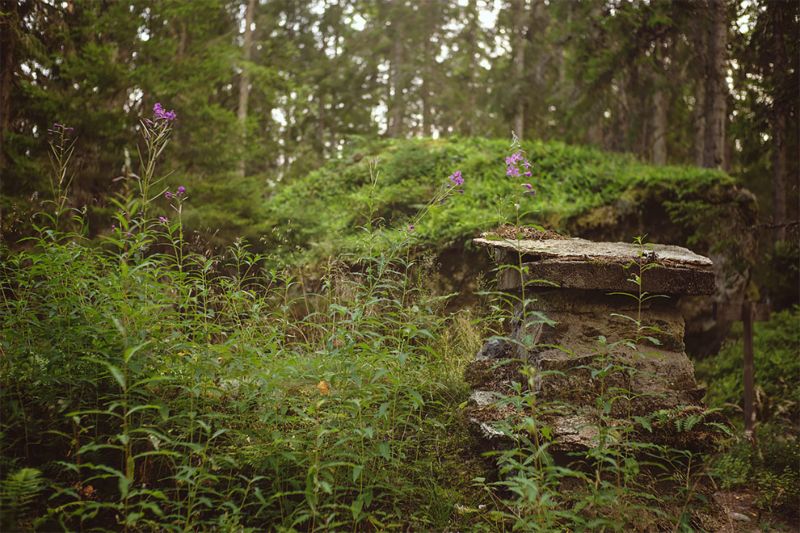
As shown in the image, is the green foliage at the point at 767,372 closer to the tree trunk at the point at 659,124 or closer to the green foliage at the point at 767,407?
the green foliage at the point at 767,407

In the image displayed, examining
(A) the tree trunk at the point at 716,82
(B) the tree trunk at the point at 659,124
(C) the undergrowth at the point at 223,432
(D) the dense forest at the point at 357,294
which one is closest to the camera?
(C) the undergrowth at the point at 223,432

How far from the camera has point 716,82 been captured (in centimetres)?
980

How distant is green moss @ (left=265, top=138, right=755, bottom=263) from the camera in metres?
8.20

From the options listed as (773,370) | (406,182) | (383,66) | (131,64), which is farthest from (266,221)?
(383,66)

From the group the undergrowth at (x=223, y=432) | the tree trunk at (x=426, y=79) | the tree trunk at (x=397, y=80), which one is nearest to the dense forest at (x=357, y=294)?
the undergrowth at (x=223, y=432)

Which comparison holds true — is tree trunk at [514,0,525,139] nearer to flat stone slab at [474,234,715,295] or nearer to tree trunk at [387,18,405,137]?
tree trunk at [387,18,405,137]

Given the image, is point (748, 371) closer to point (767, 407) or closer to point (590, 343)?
point (767, 407)

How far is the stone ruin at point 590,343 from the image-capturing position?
143 inches

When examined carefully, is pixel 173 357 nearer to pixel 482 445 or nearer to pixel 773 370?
pixel 482 445

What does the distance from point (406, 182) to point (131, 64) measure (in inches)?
203

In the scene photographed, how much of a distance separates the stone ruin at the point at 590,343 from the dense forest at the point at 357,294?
52 mm

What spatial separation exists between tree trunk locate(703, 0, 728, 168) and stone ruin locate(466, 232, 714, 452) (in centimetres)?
705

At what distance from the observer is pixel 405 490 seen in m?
3.13

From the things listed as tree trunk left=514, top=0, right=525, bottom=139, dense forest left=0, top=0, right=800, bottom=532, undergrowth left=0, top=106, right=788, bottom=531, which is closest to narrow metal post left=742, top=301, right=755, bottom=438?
dense forest left=0, top=0, right=800, bottom=532
